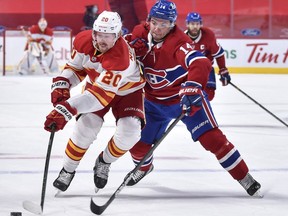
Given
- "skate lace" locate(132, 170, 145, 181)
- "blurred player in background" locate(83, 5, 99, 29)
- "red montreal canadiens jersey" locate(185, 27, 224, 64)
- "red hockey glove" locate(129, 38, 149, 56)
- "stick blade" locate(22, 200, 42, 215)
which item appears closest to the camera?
"stick blade" locate(22, 200, 42, 215)

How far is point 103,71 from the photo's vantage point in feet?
13.0

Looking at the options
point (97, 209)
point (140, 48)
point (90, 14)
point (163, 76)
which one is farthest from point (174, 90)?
Result: point (90, 14)

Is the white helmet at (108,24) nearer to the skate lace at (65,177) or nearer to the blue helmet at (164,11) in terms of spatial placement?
the blue helmet at (164,11)

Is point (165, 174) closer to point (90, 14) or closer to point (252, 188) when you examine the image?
point (252, 188)

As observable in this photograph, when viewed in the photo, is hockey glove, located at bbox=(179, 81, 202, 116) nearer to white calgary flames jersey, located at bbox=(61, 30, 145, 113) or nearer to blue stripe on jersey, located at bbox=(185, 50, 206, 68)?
blue stripe on jersey, located at bbox=(185, 50, 206, 68)

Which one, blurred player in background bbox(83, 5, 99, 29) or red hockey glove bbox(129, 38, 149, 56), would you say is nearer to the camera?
red hockey glove bbox(129, 38, 149, 56)

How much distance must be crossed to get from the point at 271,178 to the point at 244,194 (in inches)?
19.4

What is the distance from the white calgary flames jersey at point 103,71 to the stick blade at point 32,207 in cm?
50

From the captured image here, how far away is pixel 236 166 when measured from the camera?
167 inches

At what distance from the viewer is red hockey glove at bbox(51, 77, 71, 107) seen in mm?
4172

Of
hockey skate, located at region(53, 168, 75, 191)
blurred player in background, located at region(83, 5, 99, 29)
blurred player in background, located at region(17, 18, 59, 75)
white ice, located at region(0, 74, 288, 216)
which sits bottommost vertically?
blurred player in background, located at region(17, 18, 59, 75)

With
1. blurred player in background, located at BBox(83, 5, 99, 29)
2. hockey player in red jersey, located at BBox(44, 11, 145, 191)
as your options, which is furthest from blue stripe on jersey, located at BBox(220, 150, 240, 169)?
blurred player in background, located at BBox(83, 5, 99, 29)

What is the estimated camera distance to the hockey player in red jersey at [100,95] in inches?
155

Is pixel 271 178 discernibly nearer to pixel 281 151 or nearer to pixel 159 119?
pixel 159 119
